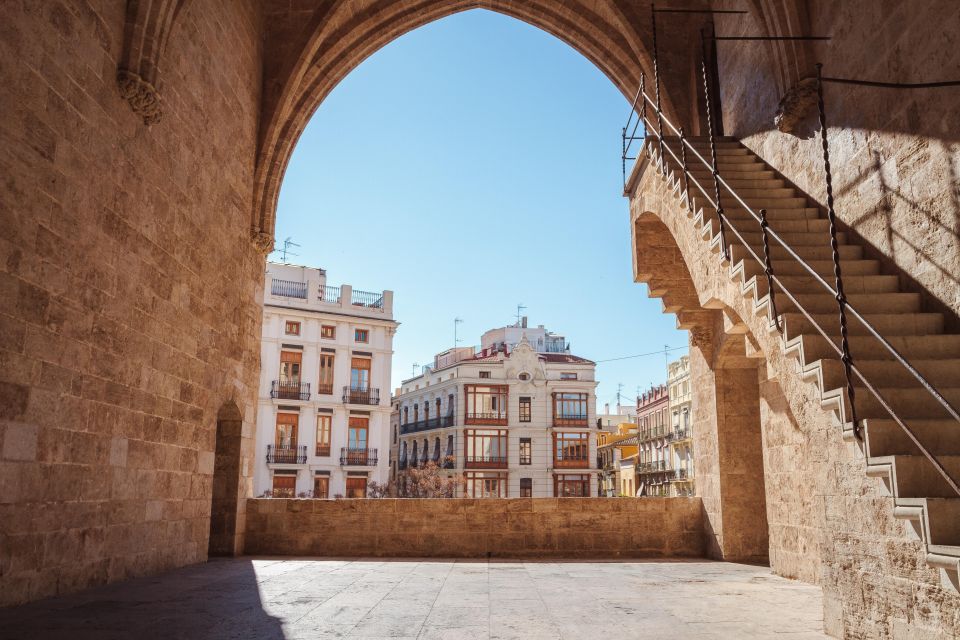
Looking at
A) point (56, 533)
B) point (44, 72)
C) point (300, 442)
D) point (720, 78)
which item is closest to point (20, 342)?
point (56, 533)

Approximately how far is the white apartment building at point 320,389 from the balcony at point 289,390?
42 millimetres

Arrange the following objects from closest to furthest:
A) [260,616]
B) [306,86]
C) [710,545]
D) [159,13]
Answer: [260,616] → [159,13] → [710,545] → [306,86]

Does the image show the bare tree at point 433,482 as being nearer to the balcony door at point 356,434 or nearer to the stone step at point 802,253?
the balcony door at point 356,434

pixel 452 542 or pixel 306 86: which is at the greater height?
pixel 306 86

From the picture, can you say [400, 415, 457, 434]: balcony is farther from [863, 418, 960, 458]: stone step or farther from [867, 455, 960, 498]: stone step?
[867, 455, 960, 498]: stone step

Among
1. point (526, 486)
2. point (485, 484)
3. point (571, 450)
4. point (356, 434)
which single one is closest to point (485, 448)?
point (485, 484)

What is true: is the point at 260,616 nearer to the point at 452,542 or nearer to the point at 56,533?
the point at 56,533

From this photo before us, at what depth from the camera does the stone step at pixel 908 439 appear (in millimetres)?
3885

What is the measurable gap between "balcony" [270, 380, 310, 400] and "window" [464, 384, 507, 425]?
10786 millimetres

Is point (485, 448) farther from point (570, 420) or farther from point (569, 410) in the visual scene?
point (569, 410)

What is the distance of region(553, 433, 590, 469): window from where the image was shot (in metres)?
40.1

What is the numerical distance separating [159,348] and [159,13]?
333cm

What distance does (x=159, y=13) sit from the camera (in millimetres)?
7156

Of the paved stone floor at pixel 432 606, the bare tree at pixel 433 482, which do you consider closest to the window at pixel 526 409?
the bare tree at pixel 433 482
